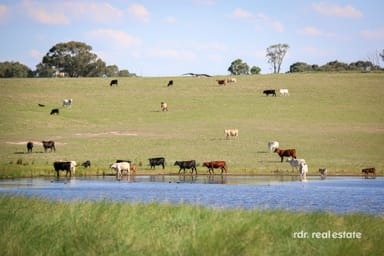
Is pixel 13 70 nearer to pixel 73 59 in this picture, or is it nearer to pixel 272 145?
pixel 73 59

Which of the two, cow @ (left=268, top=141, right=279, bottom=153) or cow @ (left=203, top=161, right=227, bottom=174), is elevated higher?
cow @ (left=268, top=141, right=279, bottom=153)

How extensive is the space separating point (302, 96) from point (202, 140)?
31145mm

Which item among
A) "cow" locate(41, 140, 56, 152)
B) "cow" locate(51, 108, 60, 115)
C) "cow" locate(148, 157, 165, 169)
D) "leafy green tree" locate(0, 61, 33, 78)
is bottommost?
"cow" locate(148, 157, 165, 169)

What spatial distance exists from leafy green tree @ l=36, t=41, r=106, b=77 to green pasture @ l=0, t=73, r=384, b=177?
48238 millimetres

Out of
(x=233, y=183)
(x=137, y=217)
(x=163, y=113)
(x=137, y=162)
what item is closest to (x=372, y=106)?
(x=163, y=113)

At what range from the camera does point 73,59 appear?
148 meters

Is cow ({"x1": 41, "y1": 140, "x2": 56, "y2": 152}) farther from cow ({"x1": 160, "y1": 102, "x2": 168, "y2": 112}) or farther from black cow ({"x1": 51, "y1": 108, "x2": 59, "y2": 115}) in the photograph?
cow ({"x1": 160, "y1": 102, "x2": 168, "y2": 112})

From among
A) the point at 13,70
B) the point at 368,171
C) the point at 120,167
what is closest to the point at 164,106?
the point at 120,167

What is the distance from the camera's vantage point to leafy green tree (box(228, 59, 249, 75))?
194500mm

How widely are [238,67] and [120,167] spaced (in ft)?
507

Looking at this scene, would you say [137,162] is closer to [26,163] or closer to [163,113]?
[26,163]

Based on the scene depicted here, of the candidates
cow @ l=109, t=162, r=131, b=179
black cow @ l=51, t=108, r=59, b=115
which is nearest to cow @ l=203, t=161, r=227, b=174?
cow @ l=109, t=162, r=131, b=179

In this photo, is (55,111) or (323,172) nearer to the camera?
(323,172)

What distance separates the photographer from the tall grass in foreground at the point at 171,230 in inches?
587
